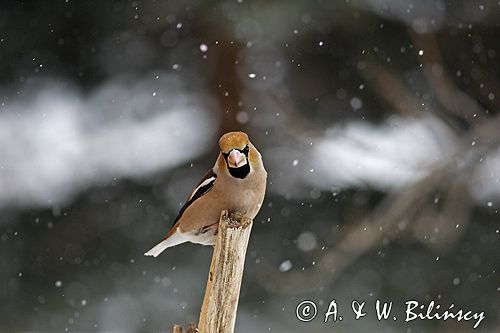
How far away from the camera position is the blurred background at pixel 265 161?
164 inches

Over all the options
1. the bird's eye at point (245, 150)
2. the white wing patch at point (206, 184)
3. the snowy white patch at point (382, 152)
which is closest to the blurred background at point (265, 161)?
the snowy white patch at point (382, 152)

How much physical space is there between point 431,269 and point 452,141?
654 millimetres

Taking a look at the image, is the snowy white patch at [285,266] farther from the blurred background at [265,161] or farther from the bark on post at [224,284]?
the bark on post at [224,284]

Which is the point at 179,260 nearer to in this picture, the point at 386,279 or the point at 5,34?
the point at 386,279

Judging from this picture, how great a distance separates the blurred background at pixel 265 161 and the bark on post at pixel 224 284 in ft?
8.37

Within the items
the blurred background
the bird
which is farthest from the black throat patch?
the blurred background

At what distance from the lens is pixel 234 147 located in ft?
5.24

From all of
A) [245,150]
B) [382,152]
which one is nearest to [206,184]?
[245,150]

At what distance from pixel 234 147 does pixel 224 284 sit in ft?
0.85

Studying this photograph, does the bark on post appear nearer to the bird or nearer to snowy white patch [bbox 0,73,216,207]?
the bird

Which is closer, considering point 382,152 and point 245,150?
point 245,150

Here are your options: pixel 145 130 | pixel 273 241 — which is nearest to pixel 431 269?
pixel 273 241

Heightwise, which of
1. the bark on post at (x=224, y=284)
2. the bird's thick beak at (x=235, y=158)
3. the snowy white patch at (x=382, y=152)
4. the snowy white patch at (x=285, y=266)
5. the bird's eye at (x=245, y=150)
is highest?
the snowy white patch at (x=382, y=152)

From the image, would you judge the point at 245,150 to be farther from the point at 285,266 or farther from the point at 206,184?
the point at 285,266
